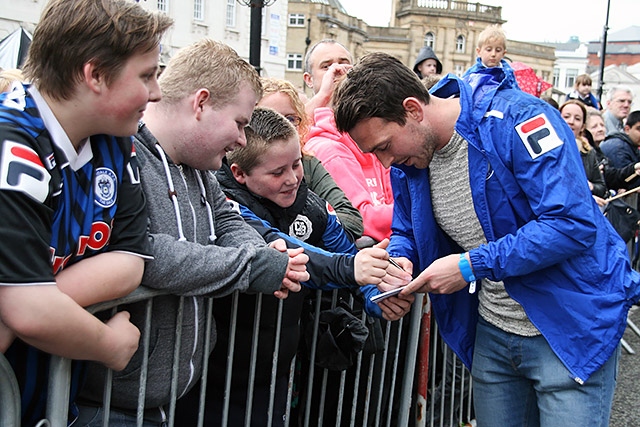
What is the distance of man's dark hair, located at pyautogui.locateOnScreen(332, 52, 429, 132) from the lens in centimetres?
238

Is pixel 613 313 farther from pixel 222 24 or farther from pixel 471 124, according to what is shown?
pixel 222 24

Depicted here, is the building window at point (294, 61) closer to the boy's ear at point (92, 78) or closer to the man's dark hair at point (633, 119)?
the man's dark hair at point (633, 119)

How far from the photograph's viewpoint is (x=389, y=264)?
8.07 feet

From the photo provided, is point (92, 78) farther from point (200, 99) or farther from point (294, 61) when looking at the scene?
point (294, 61)

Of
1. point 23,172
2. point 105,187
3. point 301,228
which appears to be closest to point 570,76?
point 301,228

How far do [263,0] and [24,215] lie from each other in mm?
5797

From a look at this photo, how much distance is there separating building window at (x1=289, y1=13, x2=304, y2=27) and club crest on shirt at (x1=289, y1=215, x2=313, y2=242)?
170 feet

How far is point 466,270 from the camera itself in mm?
2281

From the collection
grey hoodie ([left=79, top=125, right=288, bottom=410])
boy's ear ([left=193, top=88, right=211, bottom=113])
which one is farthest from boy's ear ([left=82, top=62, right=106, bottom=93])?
boy's ear ([left=193, top=88, right=211, bottom=113])

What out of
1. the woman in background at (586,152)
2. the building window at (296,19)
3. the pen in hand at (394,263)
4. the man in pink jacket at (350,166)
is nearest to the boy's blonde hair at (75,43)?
the pen in hand at (394,263)

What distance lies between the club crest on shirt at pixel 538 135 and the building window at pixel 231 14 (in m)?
32.3

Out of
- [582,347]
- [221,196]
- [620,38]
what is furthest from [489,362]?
[620,38]

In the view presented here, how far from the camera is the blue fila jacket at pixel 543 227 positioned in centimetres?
213

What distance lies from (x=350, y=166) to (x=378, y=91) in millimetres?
1293
